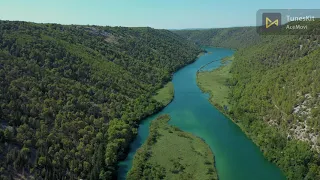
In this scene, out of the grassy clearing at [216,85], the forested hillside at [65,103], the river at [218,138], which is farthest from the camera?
the grassy clearing at [216,85]

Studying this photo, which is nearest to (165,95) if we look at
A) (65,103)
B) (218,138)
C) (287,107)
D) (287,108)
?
(218,138)

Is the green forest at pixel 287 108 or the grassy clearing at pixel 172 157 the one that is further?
the green forest at pixel 287 108

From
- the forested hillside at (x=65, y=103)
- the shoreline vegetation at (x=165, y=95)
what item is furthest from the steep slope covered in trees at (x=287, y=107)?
the forested hillside at (x=65, y=103)

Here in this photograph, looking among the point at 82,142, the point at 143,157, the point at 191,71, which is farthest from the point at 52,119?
the point at 191,71

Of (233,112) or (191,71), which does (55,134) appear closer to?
(233,112)

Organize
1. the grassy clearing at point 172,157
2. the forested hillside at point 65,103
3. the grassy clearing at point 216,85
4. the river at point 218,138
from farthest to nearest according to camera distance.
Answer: the grassy clearing at point 216,85 < the river at point 218,138 < the grassy clearing at point 172,157 < the forested hillside at point 65,103

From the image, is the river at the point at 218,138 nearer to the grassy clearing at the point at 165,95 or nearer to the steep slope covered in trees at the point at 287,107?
the grassy clearing at the point at 165,95
